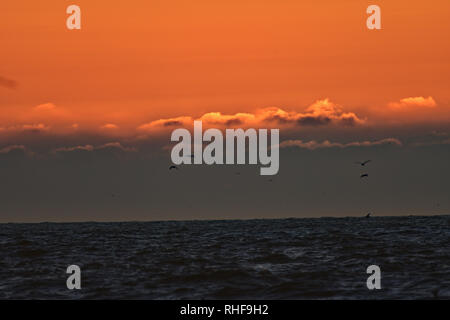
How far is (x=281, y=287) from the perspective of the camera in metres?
29.0

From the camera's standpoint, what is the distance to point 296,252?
43.8 m

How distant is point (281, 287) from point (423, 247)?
63.2ft

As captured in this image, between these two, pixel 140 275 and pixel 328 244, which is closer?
pixel 140 275

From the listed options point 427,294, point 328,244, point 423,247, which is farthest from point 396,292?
point 328,244

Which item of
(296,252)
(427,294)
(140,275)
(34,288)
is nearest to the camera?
(427,294)

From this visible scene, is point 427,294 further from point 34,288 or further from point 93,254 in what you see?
point 93,254

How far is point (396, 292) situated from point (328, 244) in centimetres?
2317

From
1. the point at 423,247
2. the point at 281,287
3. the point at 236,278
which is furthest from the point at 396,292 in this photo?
the point at 423,247
